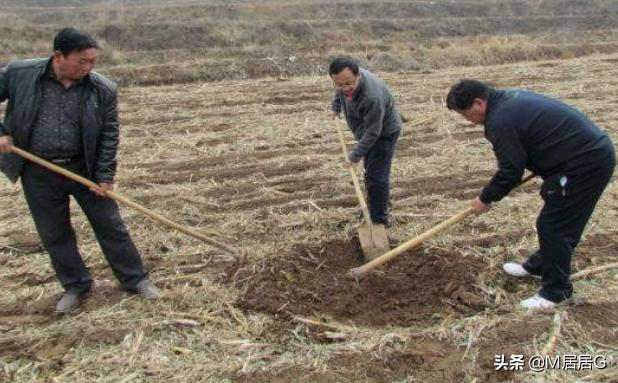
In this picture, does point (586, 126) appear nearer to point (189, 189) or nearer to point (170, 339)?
point (170, 339)

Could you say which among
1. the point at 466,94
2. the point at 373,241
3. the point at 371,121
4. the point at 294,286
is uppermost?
the point at 466,94

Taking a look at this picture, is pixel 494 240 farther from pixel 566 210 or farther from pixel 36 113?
pixel 36 113

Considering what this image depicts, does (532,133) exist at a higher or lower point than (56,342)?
higher

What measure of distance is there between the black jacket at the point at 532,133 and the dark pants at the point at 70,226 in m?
2.72

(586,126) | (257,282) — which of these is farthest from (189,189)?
(586,126)

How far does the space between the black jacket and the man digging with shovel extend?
1272mm

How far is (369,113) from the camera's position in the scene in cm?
495

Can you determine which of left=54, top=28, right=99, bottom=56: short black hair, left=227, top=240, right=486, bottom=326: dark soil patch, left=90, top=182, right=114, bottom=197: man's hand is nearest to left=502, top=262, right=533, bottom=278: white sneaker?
left=227, top=240, right=486, bottom=326: dark soil patch

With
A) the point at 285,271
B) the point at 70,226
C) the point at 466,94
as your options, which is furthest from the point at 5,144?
the point at 466,94

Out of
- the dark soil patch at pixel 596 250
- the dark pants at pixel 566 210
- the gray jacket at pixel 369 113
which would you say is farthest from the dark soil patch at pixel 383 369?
the gray jacket at pixel 369 113

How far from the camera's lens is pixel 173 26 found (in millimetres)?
21734

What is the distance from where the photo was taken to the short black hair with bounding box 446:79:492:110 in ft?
12.2

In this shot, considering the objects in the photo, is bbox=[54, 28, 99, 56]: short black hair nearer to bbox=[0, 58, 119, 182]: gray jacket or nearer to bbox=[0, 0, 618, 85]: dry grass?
bbox=[0, 58, 119, 182]: gray jacket

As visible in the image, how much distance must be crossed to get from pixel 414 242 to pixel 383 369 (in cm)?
101
